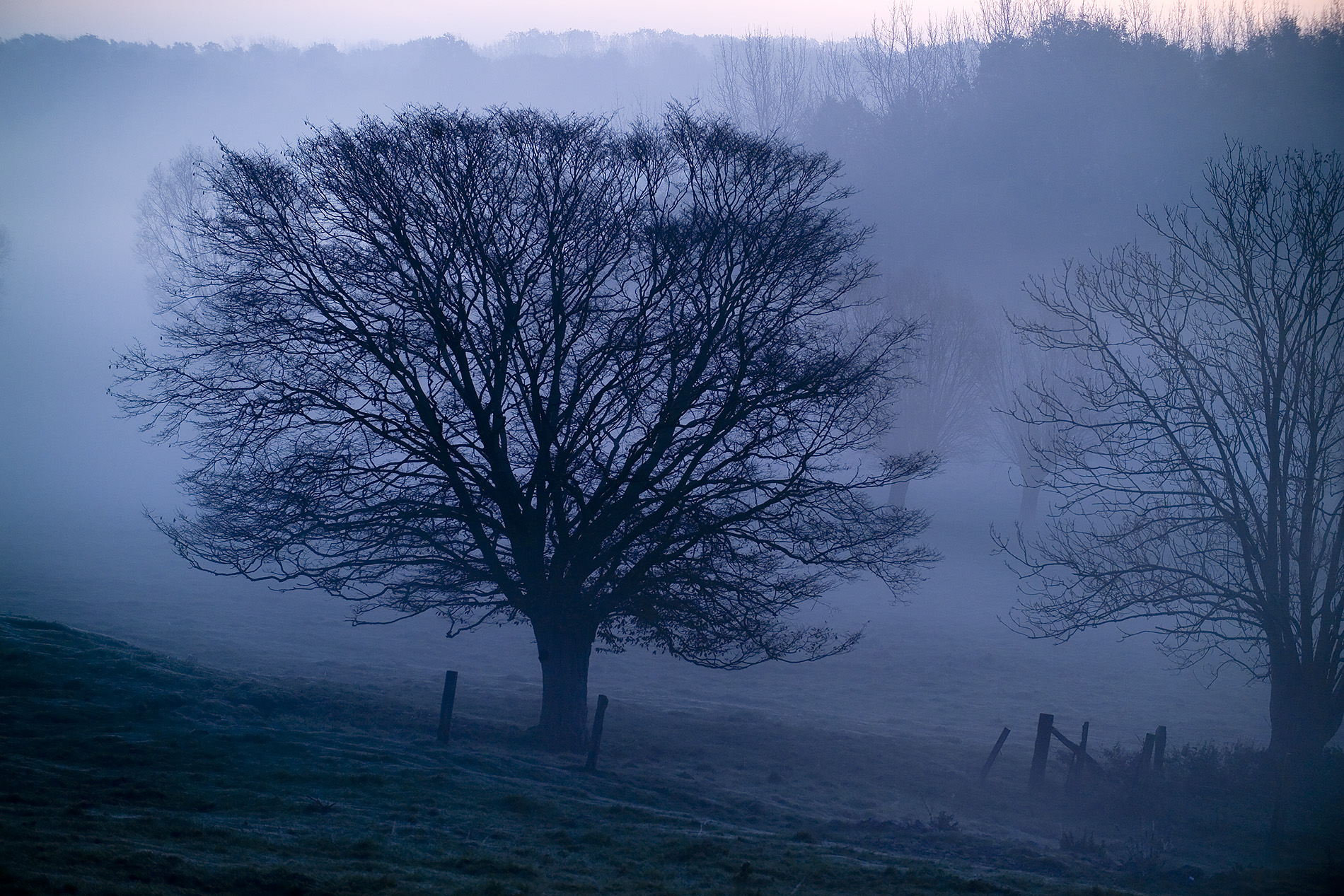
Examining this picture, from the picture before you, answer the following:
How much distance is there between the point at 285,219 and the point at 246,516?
14.4ft

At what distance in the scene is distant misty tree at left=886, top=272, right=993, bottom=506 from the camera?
39312 mm

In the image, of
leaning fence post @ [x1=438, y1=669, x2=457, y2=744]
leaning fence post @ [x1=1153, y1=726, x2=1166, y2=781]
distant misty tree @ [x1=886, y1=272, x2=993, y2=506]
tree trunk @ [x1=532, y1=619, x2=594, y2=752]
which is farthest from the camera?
distant misty tree @ [x1=886, y1=272, x2=993, y2=506]

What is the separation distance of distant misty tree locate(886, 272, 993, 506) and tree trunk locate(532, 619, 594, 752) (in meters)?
26.3

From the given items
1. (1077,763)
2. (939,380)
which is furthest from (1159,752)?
(939,380)

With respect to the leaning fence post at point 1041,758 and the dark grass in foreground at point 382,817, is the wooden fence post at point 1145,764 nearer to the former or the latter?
the dark grass in foreground at point 382,817

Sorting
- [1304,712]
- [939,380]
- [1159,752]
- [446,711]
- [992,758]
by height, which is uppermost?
[939,380]

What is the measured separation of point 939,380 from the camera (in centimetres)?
3947

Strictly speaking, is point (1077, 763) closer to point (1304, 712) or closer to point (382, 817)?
point (1304, 712)

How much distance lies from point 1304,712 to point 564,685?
12134mm

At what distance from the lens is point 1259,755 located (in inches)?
588

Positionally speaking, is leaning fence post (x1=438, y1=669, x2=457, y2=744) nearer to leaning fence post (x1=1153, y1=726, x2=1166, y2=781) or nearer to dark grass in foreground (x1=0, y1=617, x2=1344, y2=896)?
dark grass in foreground (x1=0, y1=617, x2=1344, y2=896)

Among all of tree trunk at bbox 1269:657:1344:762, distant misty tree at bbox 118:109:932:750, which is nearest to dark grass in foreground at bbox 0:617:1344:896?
tree trunk at bbox 1269:657:1344:762

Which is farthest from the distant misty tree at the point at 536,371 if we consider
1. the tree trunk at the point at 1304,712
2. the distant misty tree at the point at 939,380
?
the distant misty tree at the point at 939,380

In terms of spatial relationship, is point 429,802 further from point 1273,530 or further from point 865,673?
point 865,673
